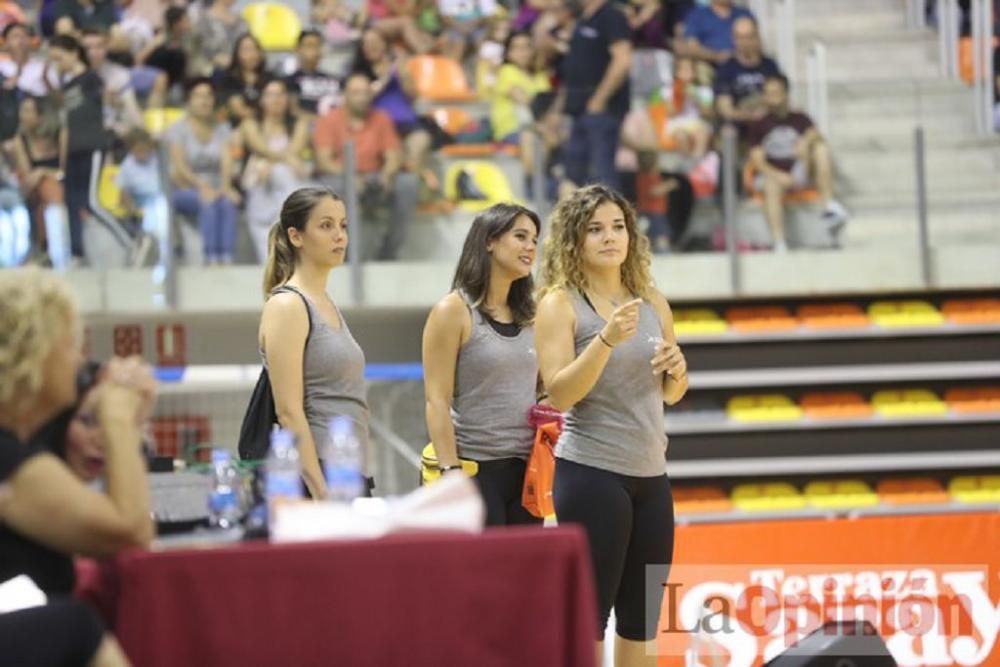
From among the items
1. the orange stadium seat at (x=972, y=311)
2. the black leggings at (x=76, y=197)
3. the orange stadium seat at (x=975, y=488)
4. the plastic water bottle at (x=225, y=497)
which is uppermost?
the black leggings at (x=76, y=197)

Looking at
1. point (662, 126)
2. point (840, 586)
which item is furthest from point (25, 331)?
point (662, 126)

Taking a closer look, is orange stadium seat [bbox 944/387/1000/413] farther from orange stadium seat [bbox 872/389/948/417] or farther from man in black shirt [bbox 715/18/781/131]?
man in black shirt [bbox 715/18/781/131]

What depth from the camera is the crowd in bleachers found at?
10.8m

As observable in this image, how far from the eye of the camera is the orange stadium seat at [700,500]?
38.3 feet

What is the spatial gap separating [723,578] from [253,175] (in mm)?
4522

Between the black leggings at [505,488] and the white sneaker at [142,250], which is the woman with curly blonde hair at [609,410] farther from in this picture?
the white sneaker at [142,250]

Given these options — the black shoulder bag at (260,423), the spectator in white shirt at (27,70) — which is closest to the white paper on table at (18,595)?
the black shoulder bag at (260,423)

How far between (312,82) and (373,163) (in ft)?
3.50

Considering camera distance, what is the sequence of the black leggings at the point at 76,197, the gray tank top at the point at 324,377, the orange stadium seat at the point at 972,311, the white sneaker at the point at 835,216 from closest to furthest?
the gray tank top at the point at 324,377 < the black leggings at the point at 76,197 < the white sneaker at the point at 835,216 < the orange stadium seat at the point at 972,311

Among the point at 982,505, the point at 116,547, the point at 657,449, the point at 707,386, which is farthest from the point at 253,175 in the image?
the point at 116,547

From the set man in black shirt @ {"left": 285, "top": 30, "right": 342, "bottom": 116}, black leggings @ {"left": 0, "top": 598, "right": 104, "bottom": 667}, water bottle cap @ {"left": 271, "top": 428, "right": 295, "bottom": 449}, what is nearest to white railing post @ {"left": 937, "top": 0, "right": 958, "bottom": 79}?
man in black shirt @ {"left": 285, "top": 30, "right": 342, "bottom": 116}

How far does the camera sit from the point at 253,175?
10812 mm

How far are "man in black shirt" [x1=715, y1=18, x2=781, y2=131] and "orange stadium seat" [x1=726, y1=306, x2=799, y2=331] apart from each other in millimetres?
1606

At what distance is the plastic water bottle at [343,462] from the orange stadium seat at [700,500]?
6715 millimetres
